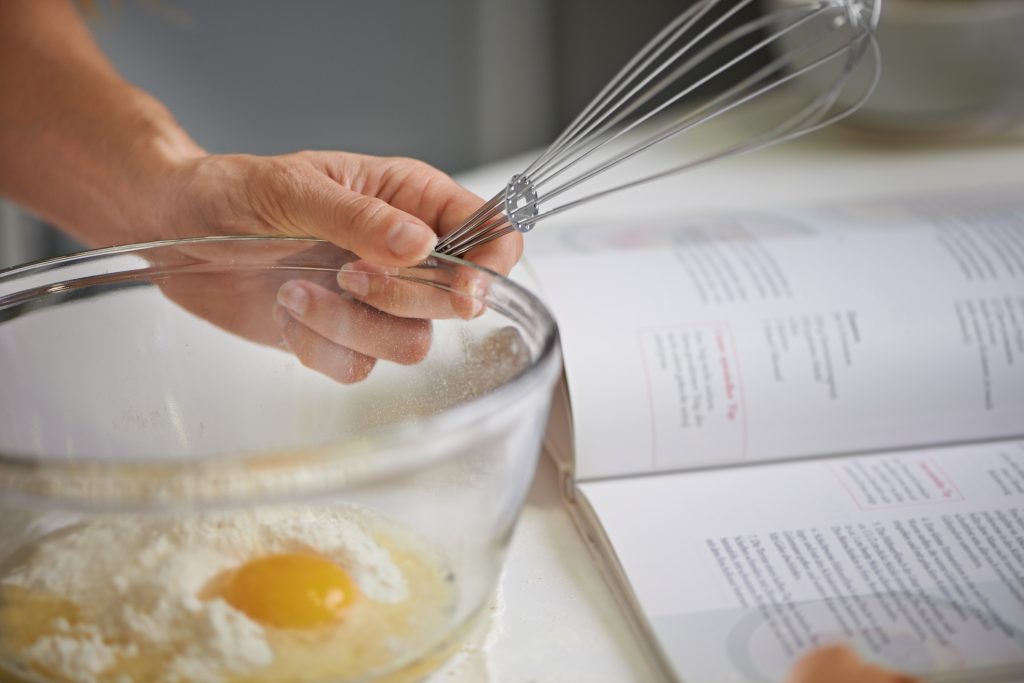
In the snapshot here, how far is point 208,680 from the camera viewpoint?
0.33 metres

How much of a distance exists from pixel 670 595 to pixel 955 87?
2.18ft

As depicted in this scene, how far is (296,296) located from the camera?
485 mm

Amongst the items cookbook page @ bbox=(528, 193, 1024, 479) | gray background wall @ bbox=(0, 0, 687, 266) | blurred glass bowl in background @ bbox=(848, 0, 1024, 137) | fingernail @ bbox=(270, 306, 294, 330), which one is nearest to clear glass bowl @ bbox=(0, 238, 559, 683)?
fingernail @ bbox=(270, 306, 294, 330)

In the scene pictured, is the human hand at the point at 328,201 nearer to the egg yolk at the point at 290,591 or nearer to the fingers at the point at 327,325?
the fingers at the point at 327,325

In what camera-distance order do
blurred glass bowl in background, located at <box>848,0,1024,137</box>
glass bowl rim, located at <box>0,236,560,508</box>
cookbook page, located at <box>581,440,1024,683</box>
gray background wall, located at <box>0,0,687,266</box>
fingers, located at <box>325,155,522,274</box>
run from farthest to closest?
gray background wall, located at <box>0,0,687,266</box> → blurred glass bowl in background, located at <box>848,0,1024,137</box> → fingers, located at <box>325,155,522,274</box> → cookbook page, located at <box>581,440,1024,683</box> → glass bowl rim, located at <box>0,236,560,508</box>

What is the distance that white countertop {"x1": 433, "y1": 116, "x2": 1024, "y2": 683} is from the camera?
1.32ft

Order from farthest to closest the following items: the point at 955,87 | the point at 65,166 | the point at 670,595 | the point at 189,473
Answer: the point at 955,87 → the point at 65,166 → the point at 670,595 → the point at 189,473

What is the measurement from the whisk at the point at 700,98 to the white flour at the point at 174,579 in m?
0.17

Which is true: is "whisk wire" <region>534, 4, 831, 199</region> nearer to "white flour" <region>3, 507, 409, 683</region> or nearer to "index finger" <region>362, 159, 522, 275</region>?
"index finger" <region>362, 159, 522, 275</region>

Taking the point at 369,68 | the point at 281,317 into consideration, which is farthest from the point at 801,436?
the point at 369,68

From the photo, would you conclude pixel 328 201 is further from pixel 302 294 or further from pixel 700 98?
pixel 700 98

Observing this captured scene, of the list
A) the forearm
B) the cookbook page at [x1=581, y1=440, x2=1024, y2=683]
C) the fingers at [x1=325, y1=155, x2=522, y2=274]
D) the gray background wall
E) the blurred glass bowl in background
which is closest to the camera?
the cookbook page at [x1=581, y1=440, x2=1024, y2=683]

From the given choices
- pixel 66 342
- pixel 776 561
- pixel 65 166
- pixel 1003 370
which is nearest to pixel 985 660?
pixel 776 561

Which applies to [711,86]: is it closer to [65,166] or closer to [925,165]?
[925,165]
